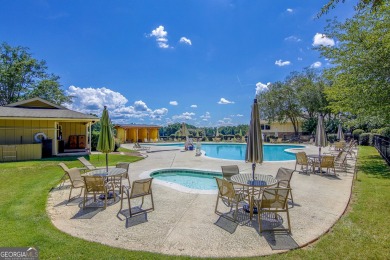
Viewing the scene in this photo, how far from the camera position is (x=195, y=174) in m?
10.2

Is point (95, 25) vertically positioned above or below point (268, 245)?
above

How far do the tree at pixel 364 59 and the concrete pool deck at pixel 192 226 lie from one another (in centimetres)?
638

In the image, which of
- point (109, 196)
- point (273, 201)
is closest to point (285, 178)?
point (273, 201)

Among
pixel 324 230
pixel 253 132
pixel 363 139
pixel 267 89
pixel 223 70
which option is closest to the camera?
pixel 324 230

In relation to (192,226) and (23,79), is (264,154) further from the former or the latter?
(23,79)

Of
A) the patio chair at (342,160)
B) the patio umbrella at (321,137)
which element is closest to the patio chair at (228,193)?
the patio umbrella at (321,137)

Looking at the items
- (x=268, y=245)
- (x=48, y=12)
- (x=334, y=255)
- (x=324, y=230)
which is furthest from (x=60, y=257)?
(x=48, y=12)

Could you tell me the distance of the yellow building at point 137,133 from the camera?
31094mm

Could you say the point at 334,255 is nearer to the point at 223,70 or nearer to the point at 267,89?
the point at 223,70

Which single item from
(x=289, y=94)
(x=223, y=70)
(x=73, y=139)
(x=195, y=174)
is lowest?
(x=195, y=174)

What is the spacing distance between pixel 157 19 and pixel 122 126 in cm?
1642

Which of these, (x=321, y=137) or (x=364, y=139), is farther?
(x=364, y=139)

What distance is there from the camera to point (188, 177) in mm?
9789

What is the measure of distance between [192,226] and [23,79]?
3394cm
